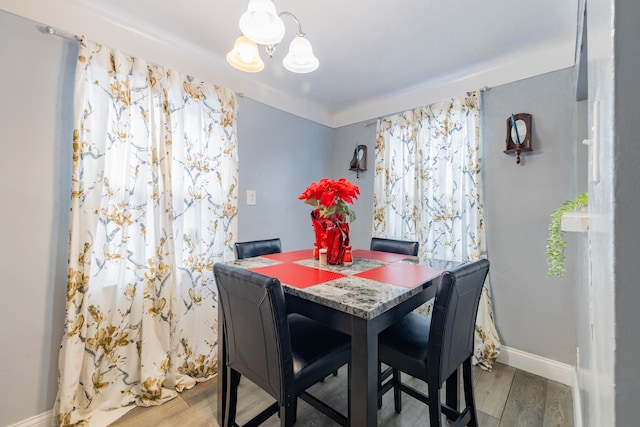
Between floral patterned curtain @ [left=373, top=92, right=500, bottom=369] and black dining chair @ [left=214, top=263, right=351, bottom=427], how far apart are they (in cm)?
150

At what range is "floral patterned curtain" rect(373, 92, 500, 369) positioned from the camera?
7.32 feet

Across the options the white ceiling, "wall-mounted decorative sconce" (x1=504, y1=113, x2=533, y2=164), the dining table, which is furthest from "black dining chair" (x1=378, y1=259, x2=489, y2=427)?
the white ceiling

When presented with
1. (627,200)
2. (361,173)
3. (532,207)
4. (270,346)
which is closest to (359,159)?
(361,173)

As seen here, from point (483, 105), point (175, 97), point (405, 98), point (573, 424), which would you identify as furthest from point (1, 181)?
point (573, 424)

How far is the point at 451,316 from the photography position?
1105 mm

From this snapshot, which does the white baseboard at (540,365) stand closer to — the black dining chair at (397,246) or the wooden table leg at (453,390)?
the wooden table leg at (453,390)

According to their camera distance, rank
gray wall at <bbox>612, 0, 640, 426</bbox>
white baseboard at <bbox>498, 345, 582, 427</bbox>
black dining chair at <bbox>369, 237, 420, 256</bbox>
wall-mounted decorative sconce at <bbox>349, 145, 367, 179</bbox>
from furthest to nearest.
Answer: wall-mounted decorative sconce at <bbox>349, 145, 367, 179</bbox> < black dining chair at <bbox>369, 237, 420, 256</bbox> < white baseboard at <bbox>498, 345, 582, 427</bbox> < gray wall at <bbox>612, 0, 640, 426</bbox>

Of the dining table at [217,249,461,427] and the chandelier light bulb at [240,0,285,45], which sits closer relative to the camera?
the dining table at [217,249,461,427]

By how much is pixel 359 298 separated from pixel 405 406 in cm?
118

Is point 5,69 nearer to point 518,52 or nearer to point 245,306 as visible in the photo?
point 245,306

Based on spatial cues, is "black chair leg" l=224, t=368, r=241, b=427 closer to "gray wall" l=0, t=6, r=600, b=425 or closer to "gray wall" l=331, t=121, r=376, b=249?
"gray wall" l=0, t=6, r=600, b=425

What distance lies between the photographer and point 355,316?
967mm

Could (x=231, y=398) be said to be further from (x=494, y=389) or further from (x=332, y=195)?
(x=494, y=389)

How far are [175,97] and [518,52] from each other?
258 cm
